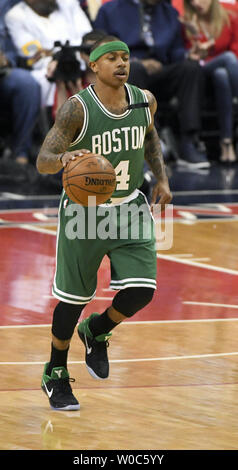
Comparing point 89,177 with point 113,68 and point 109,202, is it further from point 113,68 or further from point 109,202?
point 113,68

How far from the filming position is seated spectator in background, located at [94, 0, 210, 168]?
495 inches

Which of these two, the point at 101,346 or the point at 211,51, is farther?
the point at 211,51

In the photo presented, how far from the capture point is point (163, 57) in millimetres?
12898

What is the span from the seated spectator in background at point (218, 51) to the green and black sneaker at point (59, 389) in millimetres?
8154

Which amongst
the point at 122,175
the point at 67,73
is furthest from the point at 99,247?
the point at 67,73

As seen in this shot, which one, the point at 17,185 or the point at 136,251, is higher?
the point at 136,251

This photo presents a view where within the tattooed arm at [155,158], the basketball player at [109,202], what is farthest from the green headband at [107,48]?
the tattooed arm at [155,158]

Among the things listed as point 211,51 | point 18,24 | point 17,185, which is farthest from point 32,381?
point 211,51

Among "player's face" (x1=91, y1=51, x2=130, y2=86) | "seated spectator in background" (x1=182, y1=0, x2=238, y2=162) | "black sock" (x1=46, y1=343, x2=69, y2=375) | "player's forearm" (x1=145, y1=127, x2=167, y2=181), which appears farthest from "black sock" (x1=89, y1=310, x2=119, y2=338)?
"seated spectator in background" (x1=182, y1=0, x2=238, y2=162)

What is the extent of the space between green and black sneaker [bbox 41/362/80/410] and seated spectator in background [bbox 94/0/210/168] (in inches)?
296
